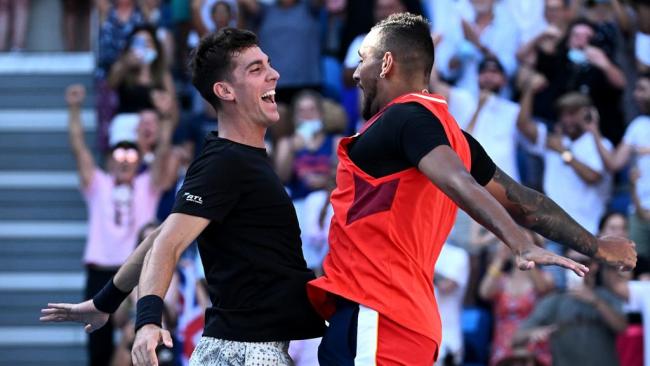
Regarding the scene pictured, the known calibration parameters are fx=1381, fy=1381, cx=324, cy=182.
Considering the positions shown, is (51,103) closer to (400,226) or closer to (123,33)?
(123,33)

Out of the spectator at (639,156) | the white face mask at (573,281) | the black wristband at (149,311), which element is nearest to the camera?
the black wristband at (149,311)

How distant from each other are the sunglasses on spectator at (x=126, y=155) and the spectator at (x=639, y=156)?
357 centimetres

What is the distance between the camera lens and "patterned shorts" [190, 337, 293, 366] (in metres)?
5.07

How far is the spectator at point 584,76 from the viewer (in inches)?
414

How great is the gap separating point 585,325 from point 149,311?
4752mm

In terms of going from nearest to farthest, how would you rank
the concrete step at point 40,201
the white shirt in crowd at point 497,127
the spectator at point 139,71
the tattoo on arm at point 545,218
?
the tattoo on arm at point 545,218 → the white shirt in crowd at point 497,127 → the spectator at point 139,71 → the concrete step at point 40,201

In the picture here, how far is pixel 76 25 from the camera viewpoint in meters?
13.4

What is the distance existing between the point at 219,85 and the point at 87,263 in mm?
5850

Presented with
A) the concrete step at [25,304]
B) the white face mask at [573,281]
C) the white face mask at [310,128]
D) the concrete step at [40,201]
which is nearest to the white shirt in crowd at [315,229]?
the white face mask at [310,128]

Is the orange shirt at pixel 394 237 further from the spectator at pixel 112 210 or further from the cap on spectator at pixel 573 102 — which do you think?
the spectator at pixel 112 210

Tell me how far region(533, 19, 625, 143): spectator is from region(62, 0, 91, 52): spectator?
Result: 483 centimetres

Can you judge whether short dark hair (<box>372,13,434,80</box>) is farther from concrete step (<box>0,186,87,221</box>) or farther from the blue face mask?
concrete step (<box>0,186,87,221</box>)

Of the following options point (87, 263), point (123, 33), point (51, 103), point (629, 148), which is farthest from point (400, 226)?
point (51, 103)

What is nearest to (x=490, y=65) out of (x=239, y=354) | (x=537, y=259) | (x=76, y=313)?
(x=76, y=313)
